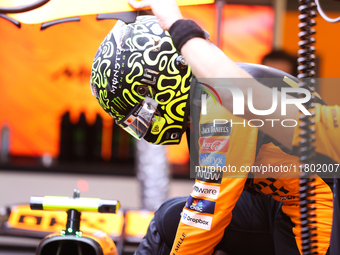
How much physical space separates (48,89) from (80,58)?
39 centimetres

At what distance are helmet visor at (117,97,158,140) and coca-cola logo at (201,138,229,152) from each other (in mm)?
216

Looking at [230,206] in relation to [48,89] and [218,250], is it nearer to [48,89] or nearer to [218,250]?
[218,250]

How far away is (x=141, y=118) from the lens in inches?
37.7

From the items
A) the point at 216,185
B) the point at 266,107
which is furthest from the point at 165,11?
the point at 216,185

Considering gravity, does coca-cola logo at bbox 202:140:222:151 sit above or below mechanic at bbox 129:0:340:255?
below

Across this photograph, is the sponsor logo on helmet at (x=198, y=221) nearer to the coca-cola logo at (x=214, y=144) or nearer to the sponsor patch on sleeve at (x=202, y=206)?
the sponsor patch on sleeve at (x=202, y=206)

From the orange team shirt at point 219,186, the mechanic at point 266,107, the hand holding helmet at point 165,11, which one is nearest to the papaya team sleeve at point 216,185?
the orange team shirt at point 219,186

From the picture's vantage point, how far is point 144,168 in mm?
2248

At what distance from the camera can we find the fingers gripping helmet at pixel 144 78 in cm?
90

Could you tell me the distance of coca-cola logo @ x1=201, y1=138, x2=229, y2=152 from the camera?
2.44 ft

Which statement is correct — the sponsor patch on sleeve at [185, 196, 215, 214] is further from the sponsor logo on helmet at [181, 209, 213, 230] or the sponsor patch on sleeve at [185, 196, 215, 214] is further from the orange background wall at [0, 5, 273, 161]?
the orange background wall at [0, 5, 273, 161]

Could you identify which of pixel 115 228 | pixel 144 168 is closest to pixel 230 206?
pixel 115 228

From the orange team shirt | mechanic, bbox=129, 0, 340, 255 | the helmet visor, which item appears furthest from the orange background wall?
mechanic, bbox=129, 0, 340, 255

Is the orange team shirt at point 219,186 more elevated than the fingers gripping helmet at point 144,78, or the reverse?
the fingers gripping helmet at point 144,78
